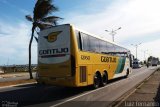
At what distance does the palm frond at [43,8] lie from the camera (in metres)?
31.6

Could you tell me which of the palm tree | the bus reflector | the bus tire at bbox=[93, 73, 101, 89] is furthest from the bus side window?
the palm tree

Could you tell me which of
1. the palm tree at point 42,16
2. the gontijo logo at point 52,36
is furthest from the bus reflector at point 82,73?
the palm tree at point 42,16

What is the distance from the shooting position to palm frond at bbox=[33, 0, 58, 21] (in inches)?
1243

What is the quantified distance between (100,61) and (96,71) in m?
1.22

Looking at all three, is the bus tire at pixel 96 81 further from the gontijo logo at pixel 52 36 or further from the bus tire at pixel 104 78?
the gontijo logo at pixel 52 36

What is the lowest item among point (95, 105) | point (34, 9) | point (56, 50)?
point (95, 105)

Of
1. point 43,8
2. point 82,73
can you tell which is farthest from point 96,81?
point 43,8

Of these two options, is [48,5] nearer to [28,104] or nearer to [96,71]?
[96,71]

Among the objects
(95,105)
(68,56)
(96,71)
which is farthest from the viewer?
(96,71)

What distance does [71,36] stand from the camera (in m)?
16.6

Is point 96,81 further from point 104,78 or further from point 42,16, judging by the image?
point 42,16

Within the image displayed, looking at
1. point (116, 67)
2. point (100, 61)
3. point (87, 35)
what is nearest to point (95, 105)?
point (87, 35)

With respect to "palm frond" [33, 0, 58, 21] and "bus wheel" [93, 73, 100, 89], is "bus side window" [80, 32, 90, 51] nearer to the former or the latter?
"bus wheel" [93, 73, 100, 89]

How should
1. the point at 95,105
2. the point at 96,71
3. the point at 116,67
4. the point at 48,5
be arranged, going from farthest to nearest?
1. the point at 48,5
2. the point at 116,67
3. the point at 96,71
4. the point at 95,105
